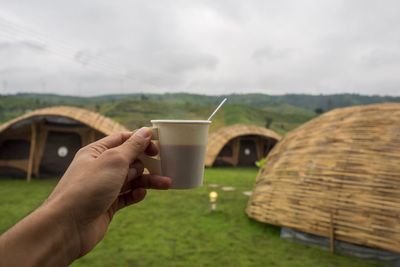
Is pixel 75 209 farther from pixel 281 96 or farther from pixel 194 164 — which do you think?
pixel 281 96

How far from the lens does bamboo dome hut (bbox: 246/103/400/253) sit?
4.73m

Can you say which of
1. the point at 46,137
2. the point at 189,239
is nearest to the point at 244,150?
the point at 46,137

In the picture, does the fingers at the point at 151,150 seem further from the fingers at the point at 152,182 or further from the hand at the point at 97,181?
the fingers at the point at 152,182

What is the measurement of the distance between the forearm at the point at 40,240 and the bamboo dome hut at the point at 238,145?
15.5m

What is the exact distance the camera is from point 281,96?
150 meters

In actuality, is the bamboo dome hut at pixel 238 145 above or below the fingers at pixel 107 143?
below

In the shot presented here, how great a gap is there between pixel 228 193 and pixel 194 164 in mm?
8401

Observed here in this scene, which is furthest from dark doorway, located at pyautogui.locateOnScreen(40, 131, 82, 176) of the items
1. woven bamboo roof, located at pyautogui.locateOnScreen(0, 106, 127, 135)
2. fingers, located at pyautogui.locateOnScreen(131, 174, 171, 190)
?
fingers, located at pyautogui.locateOnScreen(131, 174, 171, 190)

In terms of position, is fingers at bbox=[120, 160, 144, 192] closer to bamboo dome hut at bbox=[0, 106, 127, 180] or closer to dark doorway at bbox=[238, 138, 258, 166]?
bamboo dome hut at bbox=[0, 106, 127, 180]

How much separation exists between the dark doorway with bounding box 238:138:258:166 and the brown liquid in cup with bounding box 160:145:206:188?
17.3m

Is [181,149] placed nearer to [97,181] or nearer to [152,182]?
[152,182]

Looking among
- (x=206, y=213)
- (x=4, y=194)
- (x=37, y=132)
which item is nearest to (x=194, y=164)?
(x=206, y=213)

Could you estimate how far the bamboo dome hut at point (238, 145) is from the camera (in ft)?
56.3

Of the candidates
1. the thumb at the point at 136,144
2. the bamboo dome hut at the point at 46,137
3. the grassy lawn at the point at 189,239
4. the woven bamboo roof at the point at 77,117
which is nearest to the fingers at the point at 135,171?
the thumb at the point at 136,144
